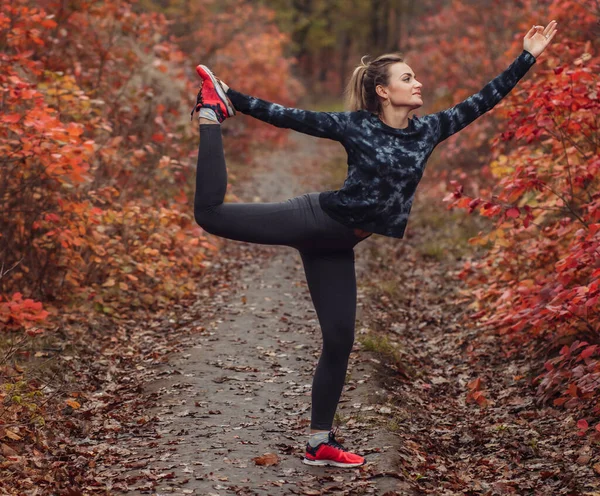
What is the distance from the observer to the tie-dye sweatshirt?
4.32 m

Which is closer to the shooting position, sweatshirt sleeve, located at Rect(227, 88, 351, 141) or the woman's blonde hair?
sweatshirt sleeve, located at Rect(227, 88, 351, 141)

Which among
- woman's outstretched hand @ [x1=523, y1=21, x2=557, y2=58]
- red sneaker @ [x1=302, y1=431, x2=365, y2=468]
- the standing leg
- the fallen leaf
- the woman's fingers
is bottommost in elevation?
the fallen leaf

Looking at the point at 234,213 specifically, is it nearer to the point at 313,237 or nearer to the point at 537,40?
the point at 313,237

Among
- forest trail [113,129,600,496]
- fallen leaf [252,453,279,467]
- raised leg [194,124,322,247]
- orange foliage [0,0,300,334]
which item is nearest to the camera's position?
raised leg [194,124,322,247]

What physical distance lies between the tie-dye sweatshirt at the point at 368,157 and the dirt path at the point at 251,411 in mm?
1672

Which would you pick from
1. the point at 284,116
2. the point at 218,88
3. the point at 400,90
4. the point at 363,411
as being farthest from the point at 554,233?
the point at 218,88

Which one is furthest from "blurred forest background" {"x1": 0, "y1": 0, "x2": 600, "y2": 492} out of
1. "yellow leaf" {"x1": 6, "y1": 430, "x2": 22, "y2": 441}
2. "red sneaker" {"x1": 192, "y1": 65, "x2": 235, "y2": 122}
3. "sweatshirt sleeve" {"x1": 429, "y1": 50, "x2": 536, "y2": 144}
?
"red sneaker" {"x1": 192, "y1": 65, "x2": 235, "y2": 122}

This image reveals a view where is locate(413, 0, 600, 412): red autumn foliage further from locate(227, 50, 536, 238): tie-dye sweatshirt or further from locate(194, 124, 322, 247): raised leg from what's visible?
locate(194, 124, 322, 247): raised leg

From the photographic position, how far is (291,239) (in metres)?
4.38

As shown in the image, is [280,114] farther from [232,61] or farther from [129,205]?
[232,61]

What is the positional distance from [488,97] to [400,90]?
565 millimetres

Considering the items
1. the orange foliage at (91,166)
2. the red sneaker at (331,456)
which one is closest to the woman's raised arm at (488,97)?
the red sneaker at (331,456)

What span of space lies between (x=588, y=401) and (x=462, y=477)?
1.31 m

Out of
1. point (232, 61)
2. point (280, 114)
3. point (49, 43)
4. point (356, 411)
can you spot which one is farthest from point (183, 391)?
point (232, 61)
